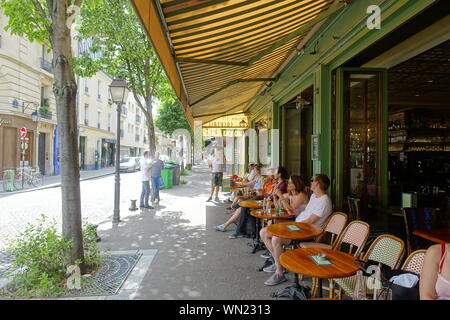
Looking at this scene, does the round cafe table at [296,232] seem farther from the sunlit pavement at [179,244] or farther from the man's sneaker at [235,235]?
the man's sneaker at [235,235]

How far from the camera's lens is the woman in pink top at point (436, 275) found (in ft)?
6.28

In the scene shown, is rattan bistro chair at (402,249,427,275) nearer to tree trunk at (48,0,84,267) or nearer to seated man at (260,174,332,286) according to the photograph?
seated man at (260,174,332,286)

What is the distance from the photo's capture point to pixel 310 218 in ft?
12.9

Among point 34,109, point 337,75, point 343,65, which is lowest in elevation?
point 337,75

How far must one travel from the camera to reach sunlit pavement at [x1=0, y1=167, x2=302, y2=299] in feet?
11.3

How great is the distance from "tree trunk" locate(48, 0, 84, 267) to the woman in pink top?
3802 millimetres

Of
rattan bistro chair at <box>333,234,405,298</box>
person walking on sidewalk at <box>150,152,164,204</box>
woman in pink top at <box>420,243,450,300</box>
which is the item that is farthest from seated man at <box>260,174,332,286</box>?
person walking on sidewalk at <box>150,152,164,204</box>

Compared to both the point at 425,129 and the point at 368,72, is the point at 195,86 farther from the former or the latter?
the point at 425,129

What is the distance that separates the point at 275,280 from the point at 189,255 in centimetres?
161

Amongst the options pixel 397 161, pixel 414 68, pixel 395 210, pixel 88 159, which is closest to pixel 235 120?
pixel 397 161

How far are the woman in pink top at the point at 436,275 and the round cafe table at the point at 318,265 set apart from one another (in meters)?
0.50

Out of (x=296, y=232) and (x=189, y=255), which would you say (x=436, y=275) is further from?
(x=189, y=255)

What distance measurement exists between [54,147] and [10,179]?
986cm

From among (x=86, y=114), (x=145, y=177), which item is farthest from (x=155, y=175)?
(x=86, y=114)
